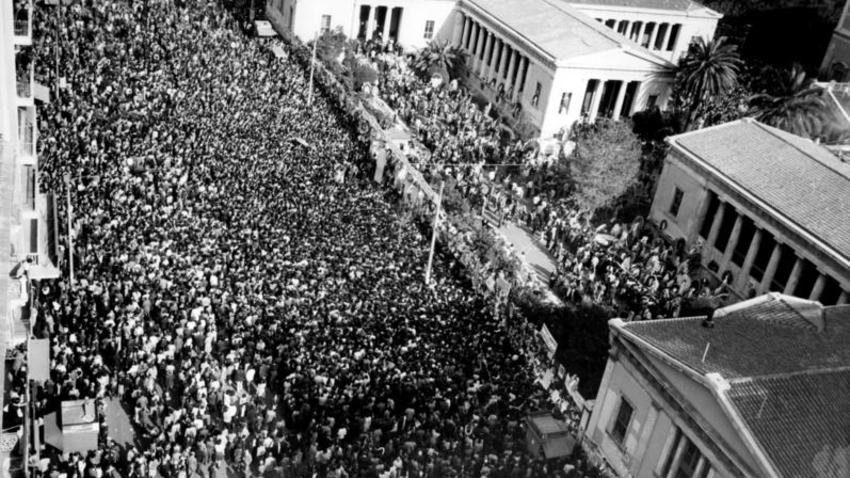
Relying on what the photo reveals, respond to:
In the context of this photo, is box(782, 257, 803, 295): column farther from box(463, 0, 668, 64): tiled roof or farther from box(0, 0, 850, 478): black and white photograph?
box(463, 0, 668, 64): tiled roof

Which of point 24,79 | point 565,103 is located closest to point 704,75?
point 565,103

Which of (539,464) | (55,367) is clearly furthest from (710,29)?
(55,367)

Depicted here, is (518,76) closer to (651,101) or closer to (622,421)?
(651,101)

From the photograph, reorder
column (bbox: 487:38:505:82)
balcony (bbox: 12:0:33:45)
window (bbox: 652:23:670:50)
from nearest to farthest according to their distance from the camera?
balcony (bbox: 12:0:33:45), column (bbox: 487:38:505:82), window (bbox: 652:23:670:50)

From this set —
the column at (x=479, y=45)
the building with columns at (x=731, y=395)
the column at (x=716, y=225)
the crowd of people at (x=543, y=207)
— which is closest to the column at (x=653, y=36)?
the column at (x=479, y=45)

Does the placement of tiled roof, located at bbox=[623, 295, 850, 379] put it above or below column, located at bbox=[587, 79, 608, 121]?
above

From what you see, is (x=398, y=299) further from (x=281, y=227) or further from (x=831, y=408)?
(x=831, y=408)

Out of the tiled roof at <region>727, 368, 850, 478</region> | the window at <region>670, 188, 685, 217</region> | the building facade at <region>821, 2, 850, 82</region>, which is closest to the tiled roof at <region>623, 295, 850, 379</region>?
the tiled roof at <region>727, 368, 850, 478</region>
